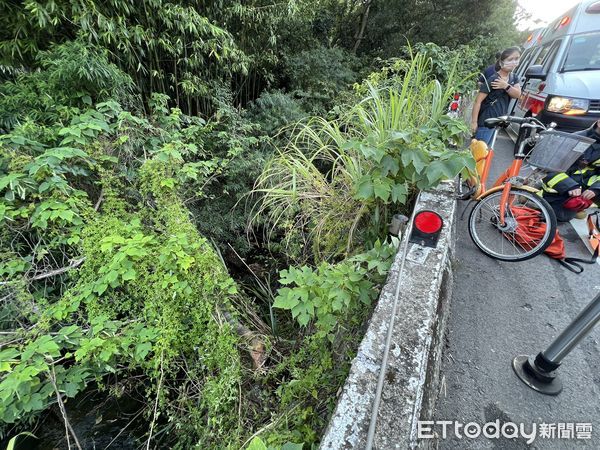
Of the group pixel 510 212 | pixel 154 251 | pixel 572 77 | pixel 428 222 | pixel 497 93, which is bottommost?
pixel 154 251

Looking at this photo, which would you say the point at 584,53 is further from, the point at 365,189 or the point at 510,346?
the point at 365,189

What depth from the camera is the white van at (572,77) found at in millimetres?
3875

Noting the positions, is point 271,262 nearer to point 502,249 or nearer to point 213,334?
point 213,334

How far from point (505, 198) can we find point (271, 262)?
262 centimetres

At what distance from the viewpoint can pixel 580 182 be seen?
275 centimetres

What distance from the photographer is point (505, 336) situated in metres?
1.97

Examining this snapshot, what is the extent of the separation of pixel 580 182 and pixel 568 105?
6.76ft

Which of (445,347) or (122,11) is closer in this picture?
(445,347)

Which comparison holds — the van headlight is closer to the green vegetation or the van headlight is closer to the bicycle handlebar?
the bicycle handlebar

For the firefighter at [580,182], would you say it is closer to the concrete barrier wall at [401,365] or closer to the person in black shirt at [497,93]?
the person in black shirt at [497,93]

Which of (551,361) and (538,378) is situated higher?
(551,361)

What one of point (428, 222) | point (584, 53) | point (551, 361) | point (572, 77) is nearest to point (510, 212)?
point (551, 361)

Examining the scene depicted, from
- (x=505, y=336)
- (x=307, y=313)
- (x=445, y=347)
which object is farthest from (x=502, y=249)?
(x=307, y=313)

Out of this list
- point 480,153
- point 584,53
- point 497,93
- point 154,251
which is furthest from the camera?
point 584,53
